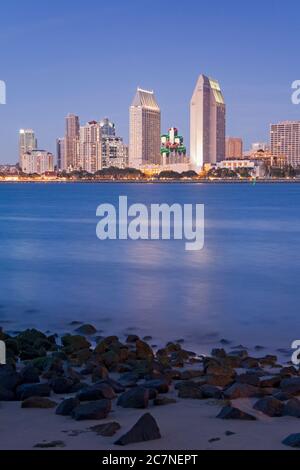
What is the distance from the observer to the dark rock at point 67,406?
554 cm

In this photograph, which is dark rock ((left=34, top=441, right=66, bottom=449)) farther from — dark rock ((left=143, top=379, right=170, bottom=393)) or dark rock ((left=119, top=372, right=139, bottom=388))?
dark rock ((left=119, top=372, right=139, bottom=388))

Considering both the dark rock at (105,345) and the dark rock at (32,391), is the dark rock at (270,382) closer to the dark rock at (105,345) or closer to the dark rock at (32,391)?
the dark rock at (32,391)

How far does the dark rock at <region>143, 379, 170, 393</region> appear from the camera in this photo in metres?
6.31

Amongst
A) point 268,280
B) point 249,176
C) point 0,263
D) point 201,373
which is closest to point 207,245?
point 0,263

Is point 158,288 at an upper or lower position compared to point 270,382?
lower

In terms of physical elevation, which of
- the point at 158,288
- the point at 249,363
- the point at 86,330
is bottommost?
the point at 158,288

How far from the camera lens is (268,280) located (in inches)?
667

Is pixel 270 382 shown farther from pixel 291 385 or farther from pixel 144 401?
pixel 144 401

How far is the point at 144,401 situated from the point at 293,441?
4.43 feet

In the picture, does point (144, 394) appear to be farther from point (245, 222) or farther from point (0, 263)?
point (245, 222)

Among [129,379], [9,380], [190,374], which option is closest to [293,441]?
[129,379]

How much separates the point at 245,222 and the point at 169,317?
3230cm

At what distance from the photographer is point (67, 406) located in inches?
219

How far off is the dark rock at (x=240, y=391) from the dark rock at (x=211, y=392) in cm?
6
